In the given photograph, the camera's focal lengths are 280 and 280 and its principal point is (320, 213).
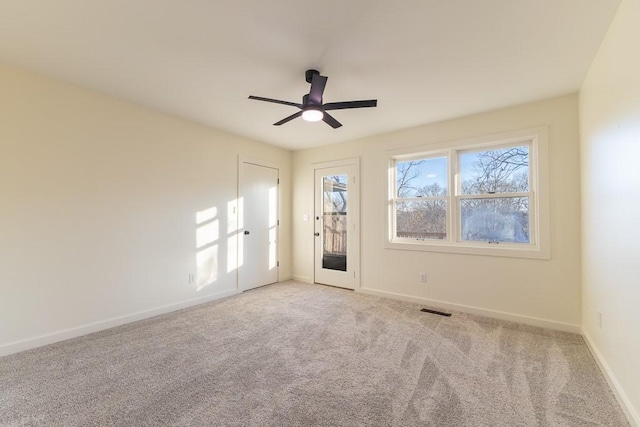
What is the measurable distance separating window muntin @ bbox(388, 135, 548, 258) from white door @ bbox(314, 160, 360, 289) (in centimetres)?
66

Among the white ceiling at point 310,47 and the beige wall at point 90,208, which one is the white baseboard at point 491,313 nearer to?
the white ceiling at point 310,47

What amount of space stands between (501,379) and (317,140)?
12.9ft

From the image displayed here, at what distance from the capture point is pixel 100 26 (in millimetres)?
2018

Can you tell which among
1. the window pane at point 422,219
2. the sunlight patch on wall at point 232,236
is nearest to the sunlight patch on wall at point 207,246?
the sunlight patch on wall at point 232,236

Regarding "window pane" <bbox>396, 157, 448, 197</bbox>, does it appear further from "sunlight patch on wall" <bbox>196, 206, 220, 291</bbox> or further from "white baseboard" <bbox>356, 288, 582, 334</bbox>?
"sunlight patch on wall" <bbox>196, 206, 220, 291</bbox>

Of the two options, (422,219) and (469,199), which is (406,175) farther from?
(469,199)

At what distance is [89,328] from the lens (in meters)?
2.96

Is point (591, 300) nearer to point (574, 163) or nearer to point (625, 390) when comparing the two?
point (625, 390)

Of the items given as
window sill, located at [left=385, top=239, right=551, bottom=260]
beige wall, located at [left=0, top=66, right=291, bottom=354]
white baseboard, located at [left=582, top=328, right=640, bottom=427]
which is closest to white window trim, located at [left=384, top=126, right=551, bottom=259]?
window sill, located at [left=385, top=239, right=551, bottom=260]

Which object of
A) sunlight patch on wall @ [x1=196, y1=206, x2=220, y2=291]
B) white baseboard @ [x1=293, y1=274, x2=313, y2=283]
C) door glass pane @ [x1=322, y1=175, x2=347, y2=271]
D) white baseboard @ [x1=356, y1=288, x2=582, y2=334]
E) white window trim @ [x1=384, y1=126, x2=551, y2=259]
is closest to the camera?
white baseboard @ [x1=356, y1=288, x2=582, y2=334]

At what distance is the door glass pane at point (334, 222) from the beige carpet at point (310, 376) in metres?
1.70

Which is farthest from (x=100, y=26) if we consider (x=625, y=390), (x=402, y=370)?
(x=625, y=390)

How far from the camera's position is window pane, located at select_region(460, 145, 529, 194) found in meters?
3.44

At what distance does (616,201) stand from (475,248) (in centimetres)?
167
